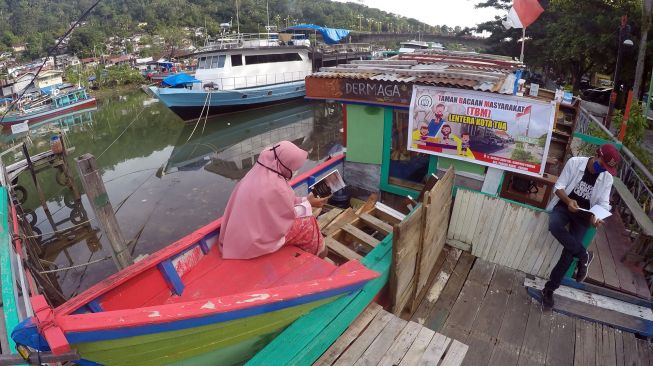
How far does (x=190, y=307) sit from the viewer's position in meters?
2.21

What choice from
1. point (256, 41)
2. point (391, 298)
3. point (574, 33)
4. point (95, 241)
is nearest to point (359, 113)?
point (391, 298)

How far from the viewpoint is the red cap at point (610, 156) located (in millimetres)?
3367

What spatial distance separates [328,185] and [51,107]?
90.0 ft

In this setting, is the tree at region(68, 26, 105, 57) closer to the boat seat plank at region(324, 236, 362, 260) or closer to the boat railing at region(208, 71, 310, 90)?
the boat railing at region(208, 71, 310, 90)

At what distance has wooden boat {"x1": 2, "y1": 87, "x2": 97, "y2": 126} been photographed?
22719mm

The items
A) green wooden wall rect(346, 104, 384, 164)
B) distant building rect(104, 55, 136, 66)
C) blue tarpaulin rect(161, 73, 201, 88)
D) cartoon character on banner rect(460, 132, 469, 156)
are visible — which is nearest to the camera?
cartoon character on banner rect(460, 132, 469, 156)

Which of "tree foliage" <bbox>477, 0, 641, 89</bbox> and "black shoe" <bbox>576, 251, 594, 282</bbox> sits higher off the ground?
"tree foliage" <bbox>477, 0, 641, 89</bbox>

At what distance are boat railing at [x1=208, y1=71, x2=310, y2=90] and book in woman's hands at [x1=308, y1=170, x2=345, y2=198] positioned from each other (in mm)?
15947

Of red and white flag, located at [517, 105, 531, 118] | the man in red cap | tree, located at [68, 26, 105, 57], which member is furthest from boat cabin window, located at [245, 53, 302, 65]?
tree, located at [68, 26, 105, 57]

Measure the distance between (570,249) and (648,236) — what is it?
1.13 metres

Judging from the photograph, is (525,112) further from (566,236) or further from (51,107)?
(51,107)

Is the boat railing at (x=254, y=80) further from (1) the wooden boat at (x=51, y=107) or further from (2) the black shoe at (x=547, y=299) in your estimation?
(2) the black shoe at (x=547, y=299)

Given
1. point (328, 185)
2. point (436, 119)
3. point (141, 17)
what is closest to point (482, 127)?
point (436, 119)

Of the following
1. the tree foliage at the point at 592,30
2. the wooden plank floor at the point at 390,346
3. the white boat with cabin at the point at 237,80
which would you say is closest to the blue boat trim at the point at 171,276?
the wooden plank floor at the point at 390,346
